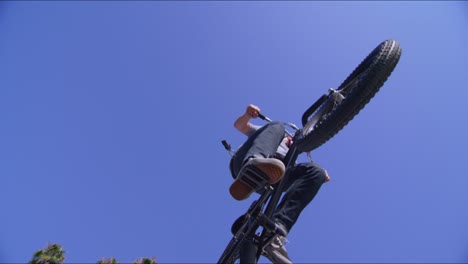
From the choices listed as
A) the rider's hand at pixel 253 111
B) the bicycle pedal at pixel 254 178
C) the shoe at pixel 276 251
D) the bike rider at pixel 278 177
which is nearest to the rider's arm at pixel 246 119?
the rider's hand at pixel 253 111

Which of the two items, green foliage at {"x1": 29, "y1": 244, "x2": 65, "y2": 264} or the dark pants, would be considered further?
green foliage at {"x1": 29, "y1": 244, "x2": 65, "y2": 264}

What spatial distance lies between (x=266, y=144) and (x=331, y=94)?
0.78 metres

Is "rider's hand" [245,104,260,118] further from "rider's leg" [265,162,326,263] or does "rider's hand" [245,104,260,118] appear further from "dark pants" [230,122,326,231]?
"rider's leg" [265,162,326,263]

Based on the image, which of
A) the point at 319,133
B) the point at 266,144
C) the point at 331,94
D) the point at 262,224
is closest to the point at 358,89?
the point at 319,133

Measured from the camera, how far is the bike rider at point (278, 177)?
202 cm

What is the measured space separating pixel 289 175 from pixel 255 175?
1.67 ft

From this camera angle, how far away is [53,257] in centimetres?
816

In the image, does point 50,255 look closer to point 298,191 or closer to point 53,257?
point 53,257

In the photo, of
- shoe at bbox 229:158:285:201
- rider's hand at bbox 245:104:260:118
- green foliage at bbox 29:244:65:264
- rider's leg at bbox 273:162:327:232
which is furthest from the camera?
green foliage at bbox 29:244:65:264

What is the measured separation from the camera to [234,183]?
2154mm

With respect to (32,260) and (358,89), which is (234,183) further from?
(32,260)

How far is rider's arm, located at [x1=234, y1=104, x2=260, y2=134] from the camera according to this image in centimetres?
304

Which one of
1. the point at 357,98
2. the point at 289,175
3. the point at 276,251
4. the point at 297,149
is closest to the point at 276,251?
the point at 276,251

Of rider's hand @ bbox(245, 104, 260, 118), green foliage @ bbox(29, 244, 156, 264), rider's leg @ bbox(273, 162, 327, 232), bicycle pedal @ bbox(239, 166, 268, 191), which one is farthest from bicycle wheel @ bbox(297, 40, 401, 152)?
green foliage @ bbox(29, 244, 156, 264)
